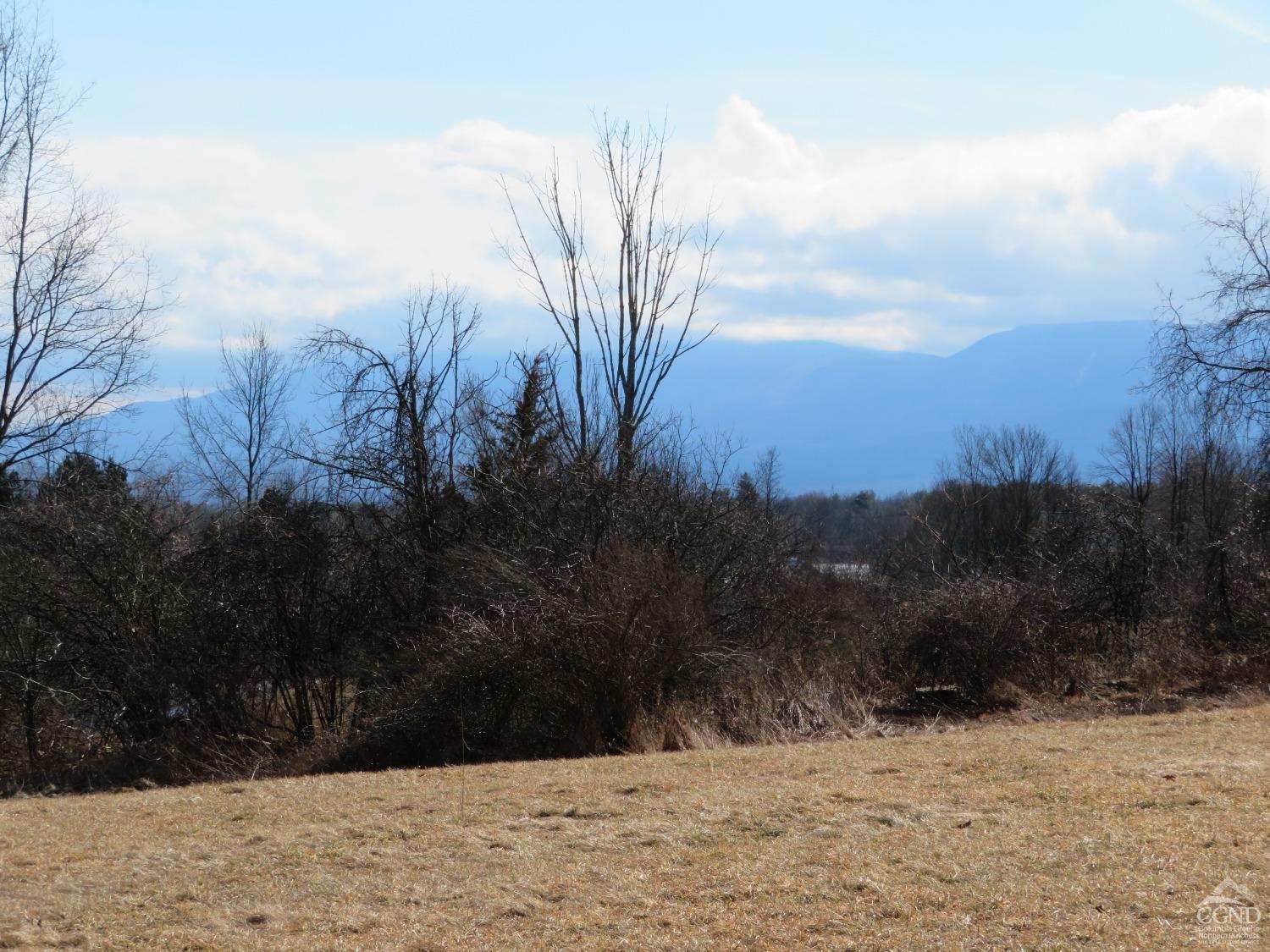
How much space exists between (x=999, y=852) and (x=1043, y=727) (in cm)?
632

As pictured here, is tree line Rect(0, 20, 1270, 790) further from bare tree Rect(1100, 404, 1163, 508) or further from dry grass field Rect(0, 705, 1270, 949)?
bare tree Rect(1100, 404, 1163, 508)

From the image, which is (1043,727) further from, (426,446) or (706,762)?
(426,446)

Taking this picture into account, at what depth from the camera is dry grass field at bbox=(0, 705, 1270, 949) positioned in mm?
5129

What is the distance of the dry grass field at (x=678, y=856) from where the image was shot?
5.13 meters

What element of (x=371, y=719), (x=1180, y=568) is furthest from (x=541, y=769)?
(x=1180, y=568)

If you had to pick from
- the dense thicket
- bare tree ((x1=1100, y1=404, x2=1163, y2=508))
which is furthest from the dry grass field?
bare tree ((x1=1100, y1=404, x2=1163, y2=508))

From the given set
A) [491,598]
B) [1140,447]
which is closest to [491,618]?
[491,598]

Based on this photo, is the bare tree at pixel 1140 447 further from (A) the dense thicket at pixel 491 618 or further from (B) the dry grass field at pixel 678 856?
(B) the dry grass field at pixel 678 856

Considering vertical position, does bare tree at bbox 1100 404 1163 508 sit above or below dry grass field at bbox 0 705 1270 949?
above

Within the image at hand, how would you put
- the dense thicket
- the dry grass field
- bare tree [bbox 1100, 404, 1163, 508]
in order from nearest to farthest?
the dry grass field < the dense thicket < bare tree [bbox 1100, 404, 1163, 508]

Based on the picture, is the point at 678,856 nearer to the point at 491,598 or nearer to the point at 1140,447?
the point at 491,598

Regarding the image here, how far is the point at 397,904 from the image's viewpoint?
18.5ft

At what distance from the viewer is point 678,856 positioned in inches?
251

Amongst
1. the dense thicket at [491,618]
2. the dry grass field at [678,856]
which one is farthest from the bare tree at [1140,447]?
the dry grass field at [678,856]
